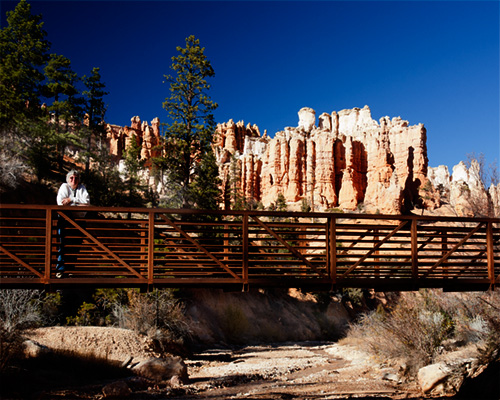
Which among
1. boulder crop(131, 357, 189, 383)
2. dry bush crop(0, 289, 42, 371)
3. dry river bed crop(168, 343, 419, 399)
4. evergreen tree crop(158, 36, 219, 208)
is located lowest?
dry river bed crop(168, 343, 419, 399)

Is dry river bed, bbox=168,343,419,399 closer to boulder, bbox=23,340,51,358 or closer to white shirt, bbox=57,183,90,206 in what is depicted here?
boulder, bbox=23,340,51,358

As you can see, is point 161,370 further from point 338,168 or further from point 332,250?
point 338,168

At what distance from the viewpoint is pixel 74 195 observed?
340 inches

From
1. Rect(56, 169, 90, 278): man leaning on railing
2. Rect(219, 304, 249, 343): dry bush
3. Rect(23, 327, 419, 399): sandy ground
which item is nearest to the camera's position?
Rect(56, 169, 90, 278): man leaning on railing

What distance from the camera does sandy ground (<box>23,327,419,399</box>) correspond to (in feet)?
44.5

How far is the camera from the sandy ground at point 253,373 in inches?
534

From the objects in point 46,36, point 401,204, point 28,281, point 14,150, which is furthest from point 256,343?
point 401,204

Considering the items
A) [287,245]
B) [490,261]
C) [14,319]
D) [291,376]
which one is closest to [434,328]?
[291,376]

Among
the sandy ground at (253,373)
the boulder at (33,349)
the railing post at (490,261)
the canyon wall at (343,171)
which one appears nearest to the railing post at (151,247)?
the sandy ground at (253,373)

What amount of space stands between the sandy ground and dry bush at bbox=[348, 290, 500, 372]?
77 cm

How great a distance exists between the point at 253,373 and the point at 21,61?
31197 millimetres

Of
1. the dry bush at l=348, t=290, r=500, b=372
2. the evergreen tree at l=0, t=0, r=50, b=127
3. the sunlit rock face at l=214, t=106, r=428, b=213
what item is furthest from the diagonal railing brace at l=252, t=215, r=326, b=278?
the sunlit rock face at l=214, t=106, r=428, b=213

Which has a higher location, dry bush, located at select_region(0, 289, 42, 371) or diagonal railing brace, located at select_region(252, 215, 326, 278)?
diagonal railing brace, located at select_region(252, 215, 326, 278)

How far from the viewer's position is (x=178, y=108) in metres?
32.5
